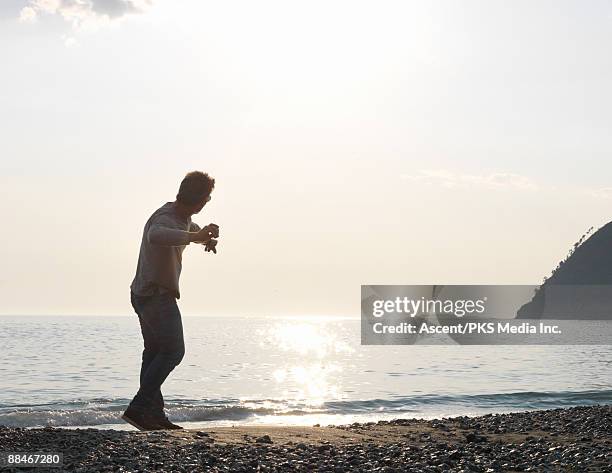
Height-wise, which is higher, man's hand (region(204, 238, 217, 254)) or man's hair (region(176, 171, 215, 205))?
man's hair (region(176, 171, 215, 205))

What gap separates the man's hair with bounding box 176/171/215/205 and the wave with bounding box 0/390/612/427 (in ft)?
27.8

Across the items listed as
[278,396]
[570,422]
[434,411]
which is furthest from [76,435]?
[278,396]

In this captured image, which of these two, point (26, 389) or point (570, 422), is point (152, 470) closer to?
point (570, 422)

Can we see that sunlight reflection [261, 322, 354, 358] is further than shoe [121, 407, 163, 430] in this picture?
Yes

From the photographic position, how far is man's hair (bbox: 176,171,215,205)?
8.25 m

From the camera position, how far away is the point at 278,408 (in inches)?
731

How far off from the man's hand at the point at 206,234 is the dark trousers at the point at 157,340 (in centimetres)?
79

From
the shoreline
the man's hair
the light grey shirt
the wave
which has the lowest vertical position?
the wave

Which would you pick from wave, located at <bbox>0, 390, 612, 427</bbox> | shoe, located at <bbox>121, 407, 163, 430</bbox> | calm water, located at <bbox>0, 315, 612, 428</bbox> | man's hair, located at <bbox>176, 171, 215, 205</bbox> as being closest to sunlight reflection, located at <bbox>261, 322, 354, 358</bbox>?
calm water, located at <bbox>0, 315, 612, 428</bbox>

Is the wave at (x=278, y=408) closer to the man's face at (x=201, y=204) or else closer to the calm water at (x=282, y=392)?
the calm water at (x=282, y=392)

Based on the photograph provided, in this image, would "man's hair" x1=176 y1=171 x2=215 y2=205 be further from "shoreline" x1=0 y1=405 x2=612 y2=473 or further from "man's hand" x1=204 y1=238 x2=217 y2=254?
"shoreline" x1=0 y1=405 x2=612 y2=473

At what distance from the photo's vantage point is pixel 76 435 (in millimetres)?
7754

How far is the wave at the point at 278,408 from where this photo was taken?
53.6ft

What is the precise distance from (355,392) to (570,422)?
530 inches
